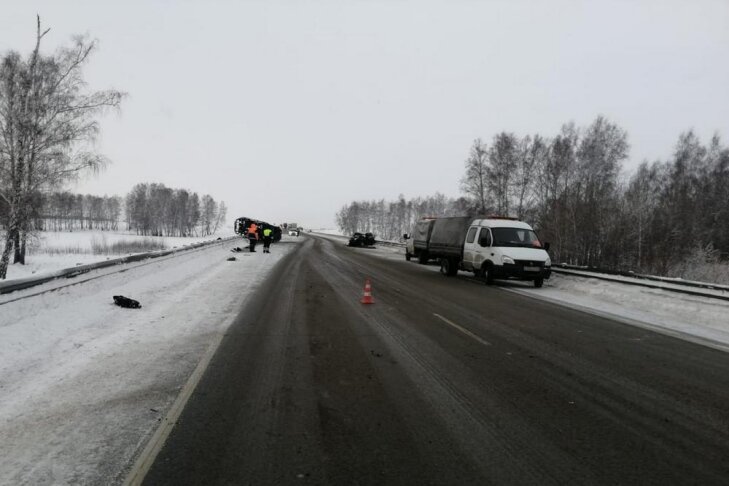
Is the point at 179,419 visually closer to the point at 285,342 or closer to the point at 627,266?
the point at 285,342

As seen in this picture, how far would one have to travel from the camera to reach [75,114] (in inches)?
768

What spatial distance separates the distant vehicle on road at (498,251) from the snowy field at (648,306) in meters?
0.68

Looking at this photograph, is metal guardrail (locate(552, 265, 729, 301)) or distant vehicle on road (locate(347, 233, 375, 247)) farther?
distant vehicle on road (locate(347, 233, 375, 247))

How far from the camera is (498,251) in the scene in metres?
16.2

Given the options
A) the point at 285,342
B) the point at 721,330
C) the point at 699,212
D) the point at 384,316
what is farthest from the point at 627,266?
the point at 285,342

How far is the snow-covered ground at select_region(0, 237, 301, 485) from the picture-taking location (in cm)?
332

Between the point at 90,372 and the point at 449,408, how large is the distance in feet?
14.3

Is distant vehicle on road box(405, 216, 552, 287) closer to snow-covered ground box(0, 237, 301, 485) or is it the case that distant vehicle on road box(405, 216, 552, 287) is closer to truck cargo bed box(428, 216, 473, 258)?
truck cargo bed box(428, 216, 473, 258)

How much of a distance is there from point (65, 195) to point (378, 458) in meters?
25.0

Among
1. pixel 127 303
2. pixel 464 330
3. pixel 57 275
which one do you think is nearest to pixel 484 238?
pixel 464 330

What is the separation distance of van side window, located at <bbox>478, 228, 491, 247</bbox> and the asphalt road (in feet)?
27.0

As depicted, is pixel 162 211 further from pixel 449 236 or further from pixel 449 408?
pixel 449 408

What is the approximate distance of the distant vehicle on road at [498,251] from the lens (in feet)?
52.2

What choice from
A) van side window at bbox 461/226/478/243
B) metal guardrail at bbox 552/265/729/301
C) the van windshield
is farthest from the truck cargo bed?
metal guardrail at bbox 552/265/729/301
